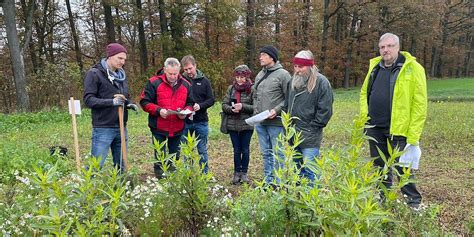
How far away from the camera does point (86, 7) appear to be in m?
25.3

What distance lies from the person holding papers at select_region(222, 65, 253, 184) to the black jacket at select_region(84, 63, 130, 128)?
159cm

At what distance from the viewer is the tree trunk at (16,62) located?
1464cm

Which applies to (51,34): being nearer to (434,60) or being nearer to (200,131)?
(200,131)

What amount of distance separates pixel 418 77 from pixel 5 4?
15.3 m

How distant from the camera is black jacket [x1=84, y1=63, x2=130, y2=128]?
4.50 metres

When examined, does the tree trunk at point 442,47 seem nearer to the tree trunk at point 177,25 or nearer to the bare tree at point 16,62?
the tree trunk at point 177,25

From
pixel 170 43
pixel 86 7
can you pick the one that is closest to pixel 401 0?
pixel 170 43

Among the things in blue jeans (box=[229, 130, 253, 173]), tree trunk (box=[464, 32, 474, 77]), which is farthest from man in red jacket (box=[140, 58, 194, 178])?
tree trunk (box=[464, 32, 474, 77])

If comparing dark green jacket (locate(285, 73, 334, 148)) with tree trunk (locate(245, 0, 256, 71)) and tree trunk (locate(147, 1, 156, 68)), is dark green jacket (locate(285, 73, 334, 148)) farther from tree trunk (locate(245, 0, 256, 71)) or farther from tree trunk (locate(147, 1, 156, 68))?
tree trunk (locate(245, 0, 256, 71))

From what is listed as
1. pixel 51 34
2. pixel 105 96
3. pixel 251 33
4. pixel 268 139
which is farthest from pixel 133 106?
pixel 51 34

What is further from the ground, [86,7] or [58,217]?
[86,7]

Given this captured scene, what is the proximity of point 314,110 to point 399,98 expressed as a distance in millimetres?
893

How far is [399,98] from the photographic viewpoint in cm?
406

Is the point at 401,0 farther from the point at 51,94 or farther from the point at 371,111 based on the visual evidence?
the point at 371,111
